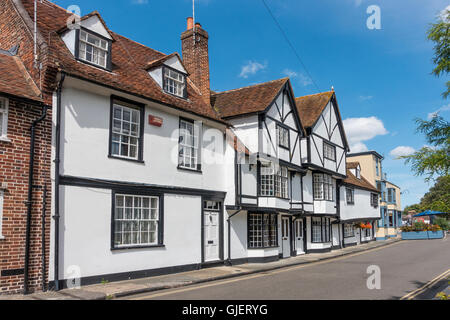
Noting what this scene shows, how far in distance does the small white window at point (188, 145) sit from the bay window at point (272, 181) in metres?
4.67

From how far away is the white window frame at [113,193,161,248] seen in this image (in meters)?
12.3

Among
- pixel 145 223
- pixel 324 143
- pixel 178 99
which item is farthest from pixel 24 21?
pixel 324 143

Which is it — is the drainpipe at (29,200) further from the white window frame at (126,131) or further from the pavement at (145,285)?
the white window frame at (126,131)

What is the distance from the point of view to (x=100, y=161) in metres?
12.0

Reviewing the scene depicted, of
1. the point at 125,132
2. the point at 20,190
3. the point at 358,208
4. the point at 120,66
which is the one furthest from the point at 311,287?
the point at 358,208

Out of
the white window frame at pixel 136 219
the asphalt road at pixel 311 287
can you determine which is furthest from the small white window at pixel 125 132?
the asphalt road at pixel 311 287

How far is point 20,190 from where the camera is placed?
9977 millimetres

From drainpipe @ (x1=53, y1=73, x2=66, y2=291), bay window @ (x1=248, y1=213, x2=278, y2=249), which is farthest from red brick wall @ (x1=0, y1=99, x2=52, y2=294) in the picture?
bay window @ (x1=248, y1=213, x2=278, y2=249)

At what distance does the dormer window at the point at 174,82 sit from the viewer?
15.6 meters

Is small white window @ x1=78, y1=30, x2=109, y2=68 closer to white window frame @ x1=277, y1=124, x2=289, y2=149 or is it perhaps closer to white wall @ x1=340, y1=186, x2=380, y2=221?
white window frame @ x1=277, y1=124, x2=289, y2=149

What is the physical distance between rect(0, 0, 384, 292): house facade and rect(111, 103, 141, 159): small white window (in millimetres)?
46

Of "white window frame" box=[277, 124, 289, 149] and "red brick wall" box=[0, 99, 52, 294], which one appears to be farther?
"white window frame" box=[277, 124, 289, 149]

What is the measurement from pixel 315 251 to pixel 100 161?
1781 centimetres

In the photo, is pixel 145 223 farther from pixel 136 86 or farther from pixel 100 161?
pixel 136 86
